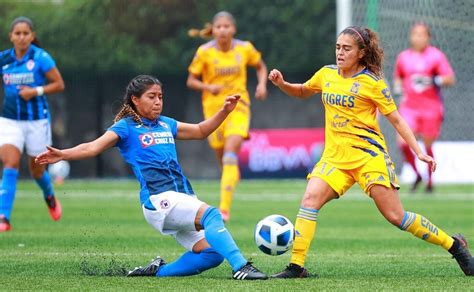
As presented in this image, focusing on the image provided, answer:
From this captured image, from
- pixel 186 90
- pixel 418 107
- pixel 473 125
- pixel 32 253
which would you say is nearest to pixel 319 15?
pixel 186 90

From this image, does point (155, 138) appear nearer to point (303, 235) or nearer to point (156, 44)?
point (303, 235)

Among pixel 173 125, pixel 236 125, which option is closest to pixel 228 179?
pixel 236 125

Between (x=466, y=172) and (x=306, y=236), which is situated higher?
(x=306, y=236)

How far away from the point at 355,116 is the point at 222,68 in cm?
506

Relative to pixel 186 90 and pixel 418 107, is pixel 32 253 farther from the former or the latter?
pixel 186 90

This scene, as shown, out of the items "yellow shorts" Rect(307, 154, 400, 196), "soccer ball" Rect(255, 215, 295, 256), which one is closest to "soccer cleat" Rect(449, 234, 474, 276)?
"yellow shorts" Rect(307, 154, 400, 196)

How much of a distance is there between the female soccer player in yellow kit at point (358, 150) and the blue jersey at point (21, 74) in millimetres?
4351

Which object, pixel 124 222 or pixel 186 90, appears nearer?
pixel 124 222

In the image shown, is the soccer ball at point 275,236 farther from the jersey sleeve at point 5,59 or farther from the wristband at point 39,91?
Answer: the jersey sleeve at point 5,59

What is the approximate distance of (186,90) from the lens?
80.6 feet

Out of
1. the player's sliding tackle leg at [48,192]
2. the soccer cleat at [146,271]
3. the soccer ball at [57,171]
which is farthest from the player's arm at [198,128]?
the soccer ball at [57,171]

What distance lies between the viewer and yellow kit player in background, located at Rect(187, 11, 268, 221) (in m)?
11.9

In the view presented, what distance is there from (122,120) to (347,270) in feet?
6.56

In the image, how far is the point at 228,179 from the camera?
11.8 m
